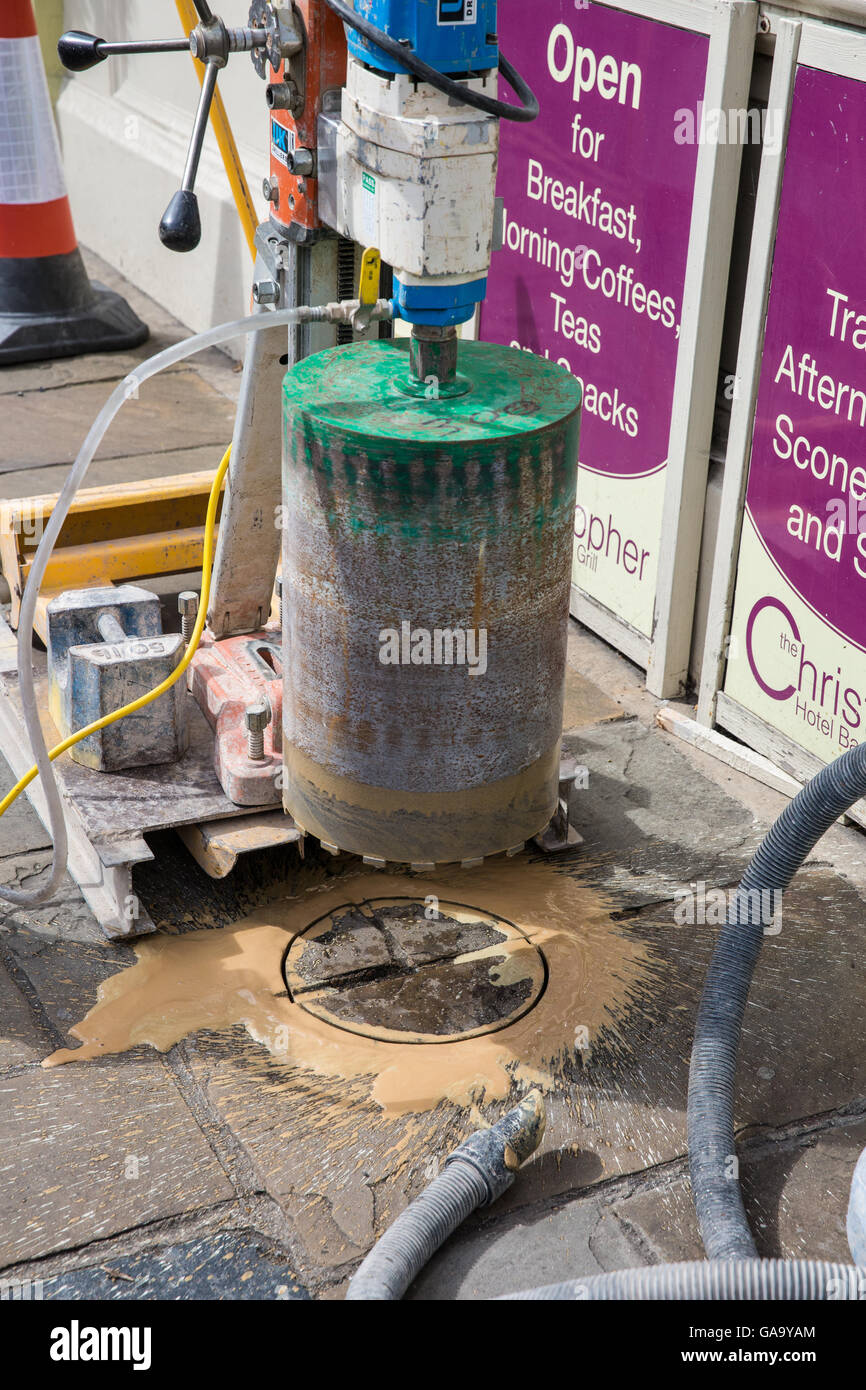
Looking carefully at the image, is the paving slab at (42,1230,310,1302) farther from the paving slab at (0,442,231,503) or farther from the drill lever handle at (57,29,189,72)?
the paving slab at (0,442,231,503)

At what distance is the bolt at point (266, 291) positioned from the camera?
2875 millimetres

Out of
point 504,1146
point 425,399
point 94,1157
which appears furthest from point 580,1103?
point 425,399

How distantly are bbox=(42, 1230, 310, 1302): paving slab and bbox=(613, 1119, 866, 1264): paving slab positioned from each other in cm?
56

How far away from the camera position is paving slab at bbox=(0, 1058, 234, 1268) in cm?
234

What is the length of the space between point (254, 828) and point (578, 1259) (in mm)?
1110

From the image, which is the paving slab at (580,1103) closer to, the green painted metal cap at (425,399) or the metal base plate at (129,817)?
the metal base plate at (129,817)

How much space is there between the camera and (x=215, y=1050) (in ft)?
8.82

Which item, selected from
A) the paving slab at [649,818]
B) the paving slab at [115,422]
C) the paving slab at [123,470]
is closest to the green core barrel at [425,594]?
the paving slab at [649,818]

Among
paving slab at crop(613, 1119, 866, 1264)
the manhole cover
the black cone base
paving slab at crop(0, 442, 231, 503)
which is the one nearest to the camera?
paving slab at crop(613, 1119, 866, 1264)

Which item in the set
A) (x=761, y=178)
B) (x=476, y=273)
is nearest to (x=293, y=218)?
(x=476, y=273)

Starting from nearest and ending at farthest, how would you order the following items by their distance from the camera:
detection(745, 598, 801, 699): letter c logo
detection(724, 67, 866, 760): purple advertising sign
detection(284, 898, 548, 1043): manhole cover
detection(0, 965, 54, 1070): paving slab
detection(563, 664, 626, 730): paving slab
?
detection(0, 965, 54, 1070): paving slab → detection(284, 898, 548, 1043): manhole cover → detection(724, 67, 866, 760): purple advertising sign → detection(745, 598, 801, 699): letter c logo → detection(563, 664, 626, 730): paving slab

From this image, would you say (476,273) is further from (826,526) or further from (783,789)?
(783,789)

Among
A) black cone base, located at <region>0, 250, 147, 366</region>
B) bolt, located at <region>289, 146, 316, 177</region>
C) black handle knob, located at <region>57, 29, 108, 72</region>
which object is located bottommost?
black cone base, located at <region>0, 250, 147, 366</region>

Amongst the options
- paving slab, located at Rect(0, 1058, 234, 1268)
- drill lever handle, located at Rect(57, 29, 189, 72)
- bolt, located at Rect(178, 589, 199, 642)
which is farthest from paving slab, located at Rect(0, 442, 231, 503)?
paving slab, located at Rect(0, 1058, 234, 1268)
